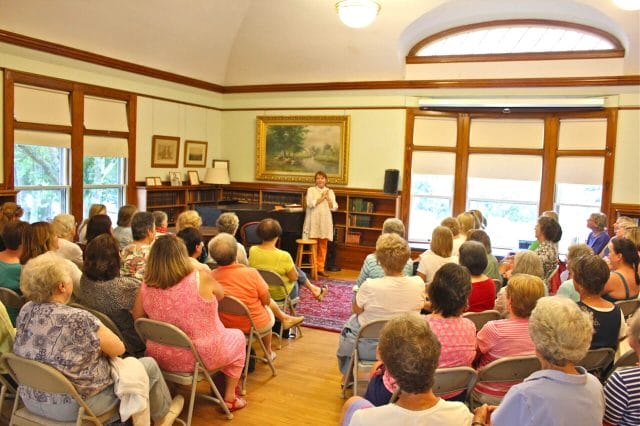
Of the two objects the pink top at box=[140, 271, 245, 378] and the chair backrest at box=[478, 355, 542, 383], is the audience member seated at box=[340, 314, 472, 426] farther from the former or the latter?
the pink top at box=[140, 271, 245, 378]

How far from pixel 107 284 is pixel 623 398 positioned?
9.14 feet

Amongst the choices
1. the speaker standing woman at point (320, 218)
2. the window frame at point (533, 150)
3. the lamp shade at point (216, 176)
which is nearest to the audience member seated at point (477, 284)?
the speaker standing woman at point (320, 218)

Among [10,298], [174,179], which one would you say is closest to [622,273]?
[10,298]

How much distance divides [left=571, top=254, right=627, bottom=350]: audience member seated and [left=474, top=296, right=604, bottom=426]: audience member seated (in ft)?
3.17

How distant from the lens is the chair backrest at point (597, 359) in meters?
2.71

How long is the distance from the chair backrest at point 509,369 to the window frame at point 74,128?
606cm

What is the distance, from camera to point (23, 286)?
95.7 inches

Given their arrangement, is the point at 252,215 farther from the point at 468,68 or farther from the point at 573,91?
the point at 573,91

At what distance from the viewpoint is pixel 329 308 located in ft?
20.6

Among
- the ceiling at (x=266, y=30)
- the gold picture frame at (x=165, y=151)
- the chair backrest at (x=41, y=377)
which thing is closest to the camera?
the chair backrest at (x=41, y=377)

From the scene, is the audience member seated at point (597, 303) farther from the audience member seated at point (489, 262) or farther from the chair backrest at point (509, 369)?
the audience member seated at point (489, 262)

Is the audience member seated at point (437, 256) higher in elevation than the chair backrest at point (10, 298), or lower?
higher

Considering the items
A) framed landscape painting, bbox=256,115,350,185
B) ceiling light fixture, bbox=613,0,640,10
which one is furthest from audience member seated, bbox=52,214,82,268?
ceiling light fixture, bbox=613,0,640,10

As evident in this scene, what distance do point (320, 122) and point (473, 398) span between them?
7223 millimetres
